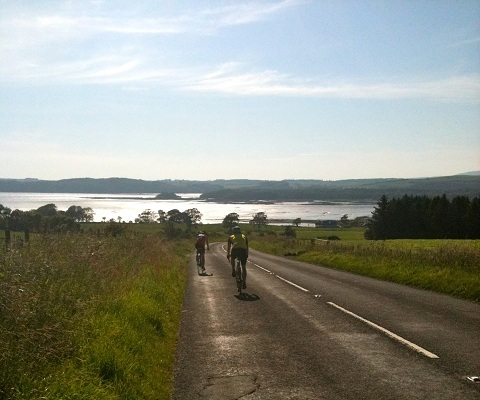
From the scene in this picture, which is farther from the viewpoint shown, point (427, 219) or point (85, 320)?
point (427, 219)

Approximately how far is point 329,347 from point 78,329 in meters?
4.19

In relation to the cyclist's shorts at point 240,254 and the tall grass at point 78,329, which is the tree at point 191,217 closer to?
the cyclist's shorts at point 240,254

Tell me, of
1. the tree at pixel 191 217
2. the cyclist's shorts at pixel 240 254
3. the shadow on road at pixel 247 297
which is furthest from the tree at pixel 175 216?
the shadow on road at pixel 247 297

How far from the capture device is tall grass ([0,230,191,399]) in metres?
5.87

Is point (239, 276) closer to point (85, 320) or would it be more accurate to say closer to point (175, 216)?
point (85, 320)

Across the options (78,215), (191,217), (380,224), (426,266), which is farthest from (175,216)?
(426,266)

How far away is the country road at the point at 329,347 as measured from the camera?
6.81 metres

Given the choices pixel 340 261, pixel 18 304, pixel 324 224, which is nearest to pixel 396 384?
pixel 18 304

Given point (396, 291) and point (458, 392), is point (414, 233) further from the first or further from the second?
point (458, 392)

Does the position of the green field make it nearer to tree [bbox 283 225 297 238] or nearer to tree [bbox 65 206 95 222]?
tree [bbox 65 206 95 222]

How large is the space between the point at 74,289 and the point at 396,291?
10529 mm

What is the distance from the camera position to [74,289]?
9.90m

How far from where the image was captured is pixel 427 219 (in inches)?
3915

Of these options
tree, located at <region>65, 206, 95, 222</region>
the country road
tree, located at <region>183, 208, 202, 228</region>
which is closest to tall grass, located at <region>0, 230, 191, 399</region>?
the country road
